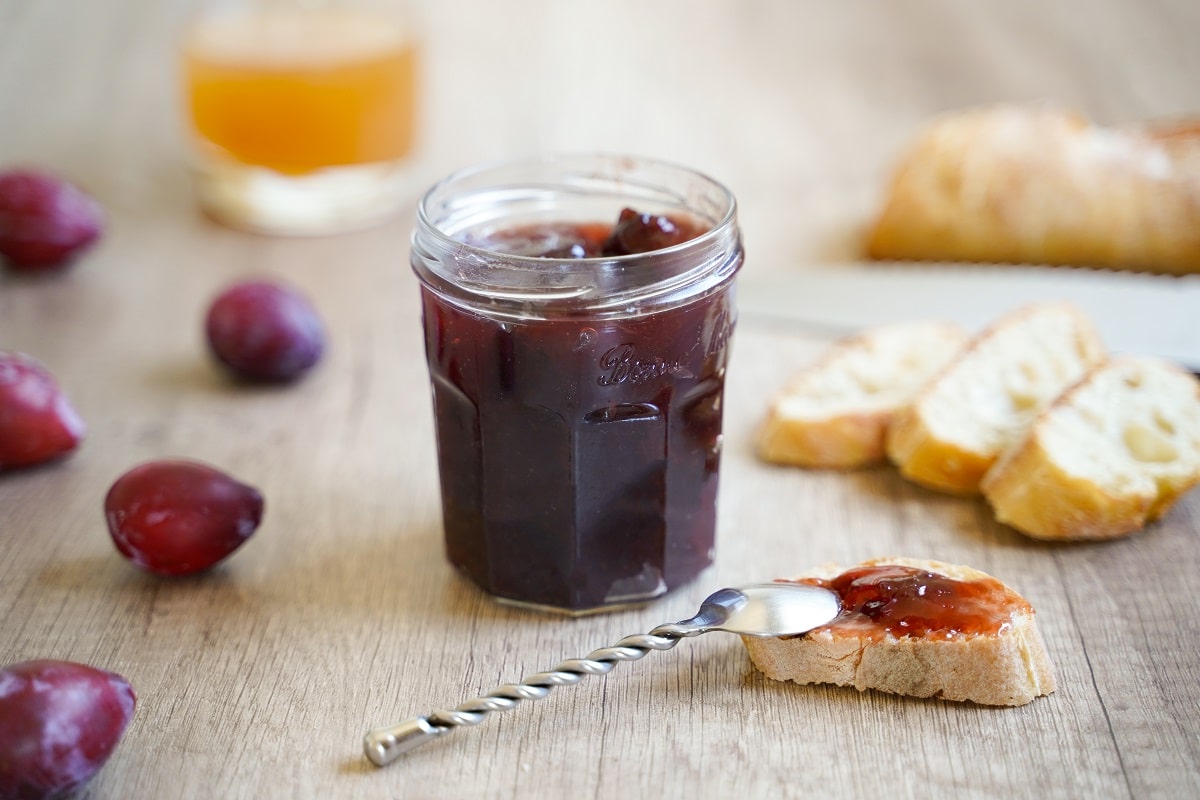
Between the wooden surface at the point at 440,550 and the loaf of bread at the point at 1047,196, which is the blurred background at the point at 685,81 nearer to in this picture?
the wooden surface at the point at 440,550

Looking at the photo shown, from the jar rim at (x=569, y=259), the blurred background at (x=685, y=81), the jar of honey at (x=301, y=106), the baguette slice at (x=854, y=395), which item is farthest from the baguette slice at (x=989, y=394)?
the jar of honey at (x=301, y=106)

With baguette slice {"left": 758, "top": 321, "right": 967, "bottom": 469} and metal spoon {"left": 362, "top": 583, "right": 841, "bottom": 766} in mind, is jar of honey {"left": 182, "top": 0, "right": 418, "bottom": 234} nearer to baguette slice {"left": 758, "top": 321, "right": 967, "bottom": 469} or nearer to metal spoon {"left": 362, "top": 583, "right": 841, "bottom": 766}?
baguette slice {"left": 758, "top": 321, "right": 967, "bottom": 469}

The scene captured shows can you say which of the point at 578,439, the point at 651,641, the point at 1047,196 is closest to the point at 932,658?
the point at 651,641

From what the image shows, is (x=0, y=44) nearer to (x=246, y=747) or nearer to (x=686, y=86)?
(x=686, y=86)

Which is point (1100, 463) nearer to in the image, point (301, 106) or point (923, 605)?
point (923, 605)

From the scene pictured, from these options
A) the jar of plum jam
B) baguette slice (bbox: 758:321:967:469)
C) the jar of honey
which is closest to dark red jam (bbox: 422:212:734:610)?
the jar of plum jam

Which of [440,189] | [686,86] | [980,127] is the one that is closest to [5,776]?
[440,189]
